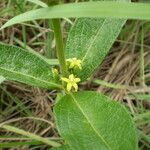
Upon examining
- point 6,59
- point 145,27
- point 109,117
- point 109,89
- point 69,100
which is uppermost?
point 145,27

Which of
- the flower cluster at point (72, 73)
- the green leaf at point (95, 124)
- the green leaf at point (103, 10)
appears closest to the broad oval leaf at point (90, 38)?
the flower cluster at point (72, 73)

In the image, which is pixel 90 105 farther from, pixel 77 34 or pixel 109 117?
pixel 77 34

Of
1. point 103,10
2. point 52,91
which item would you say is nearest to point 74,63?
point 103,10

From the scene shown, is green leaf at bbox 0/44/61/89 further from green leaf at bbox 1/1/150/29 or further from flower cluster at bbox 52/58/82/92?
green leaf at bbox 1/1/150/29

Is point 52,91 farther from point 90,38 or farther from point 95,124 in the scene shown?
point 95,124

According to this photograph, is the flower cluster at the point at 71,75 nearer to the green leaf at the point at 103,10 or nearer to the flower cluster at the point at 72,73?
the flower cluster at the point at 72,73

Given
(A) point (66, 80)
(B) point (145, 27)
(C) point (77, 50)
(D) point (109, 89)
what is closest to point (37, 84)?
(A) point (66, 80)
